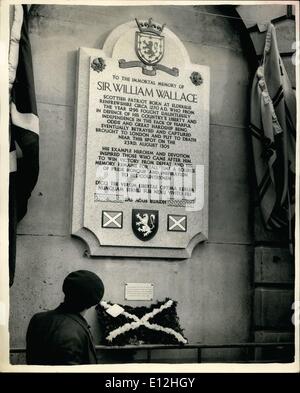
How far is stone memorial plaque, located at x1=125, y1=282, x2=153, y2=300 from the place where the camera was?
5648mm

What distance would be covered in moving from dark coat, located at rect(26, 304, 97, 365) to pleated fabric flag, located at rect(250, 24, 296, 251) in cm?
267

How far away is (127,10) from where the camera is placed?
19.6 feet

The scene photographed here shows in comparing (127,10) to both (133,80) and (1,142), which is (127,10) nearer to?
(133,80)

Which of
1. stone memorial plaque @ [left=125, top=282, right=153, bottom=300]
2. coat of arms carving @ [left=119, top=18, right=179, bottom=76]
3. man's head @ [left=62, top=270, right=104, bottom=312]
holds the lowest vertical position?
stone memorial plaque @ [left=125, top=282, right=153, bottom=300]

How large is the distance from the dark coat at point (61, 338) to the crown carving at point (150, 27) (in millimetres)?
3051

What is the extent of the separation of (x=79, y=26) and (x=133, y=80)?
28.7 inches

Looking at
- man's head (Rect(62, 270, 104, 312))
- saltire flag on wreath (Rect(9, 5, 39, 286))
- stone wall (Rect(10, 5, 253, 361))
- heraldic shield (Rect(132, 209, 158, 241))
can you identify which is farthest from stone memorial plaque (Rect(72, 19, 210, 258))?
man's head (Rect(62, 270, 104, 312))

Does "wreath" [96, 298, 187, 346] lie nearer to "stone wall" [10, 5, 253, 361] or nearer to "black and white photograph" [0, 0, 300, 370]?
"black and white photograph" [0, 0, 300, 370]

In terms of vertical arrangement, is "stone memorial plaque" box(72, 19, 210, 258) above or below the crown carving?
below

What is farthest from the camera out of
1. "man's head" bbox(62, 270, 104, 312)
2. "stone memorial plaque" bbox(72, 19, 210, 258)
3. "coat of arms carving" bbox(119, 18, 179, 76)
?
"coat of arms carving" bbox(119, 18, 179, 76)

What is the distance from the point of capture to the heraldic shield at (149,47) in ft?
19.2

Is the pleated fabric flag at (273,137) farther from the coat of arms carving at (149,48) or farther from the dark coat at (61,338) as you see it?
the dark coat at (61,338)

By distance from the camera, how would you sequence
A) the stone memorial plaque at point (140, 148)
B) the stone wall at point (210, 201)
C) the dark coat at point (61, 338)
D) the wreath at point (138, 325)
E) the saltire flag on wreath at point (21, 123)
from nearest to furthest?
the dark coat at point (61, 338) → the saltire flag on wreath at point (21, 123) → the wreath at point (138, 325) → the stone wall at point (210, 201) → the stone memorial plaque at point (140, 148)

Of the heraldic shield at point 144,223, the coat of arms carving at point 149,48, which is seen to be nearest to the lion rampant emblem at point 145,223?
the heraldic shield at point 144,223
